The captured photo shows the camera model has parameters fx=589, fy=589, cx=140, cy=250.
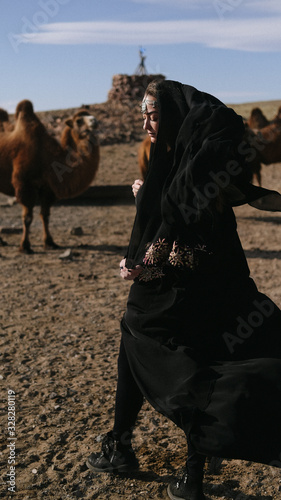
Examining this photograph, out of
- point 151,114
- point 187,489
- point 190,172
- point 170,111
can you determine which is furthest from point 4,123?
point 187,489

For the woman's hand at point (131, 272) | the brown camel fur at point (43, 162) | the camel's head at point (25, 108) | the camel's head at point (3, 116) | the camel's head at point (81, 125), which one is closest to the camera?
the woman's hand at point (131, 272)

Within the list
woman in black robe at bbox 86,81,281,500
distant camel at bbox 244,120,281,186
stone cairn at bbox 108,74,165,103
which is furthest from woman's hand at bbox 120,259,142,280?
stone cairn at bbox 108,74,165,103

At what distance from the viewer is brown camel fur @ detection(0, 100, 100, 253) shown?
9.01 m

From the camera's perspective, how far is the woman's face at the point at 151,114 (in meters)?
2.81

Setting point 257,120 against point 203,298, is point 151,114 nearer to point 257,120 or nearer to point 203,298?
point 203,298

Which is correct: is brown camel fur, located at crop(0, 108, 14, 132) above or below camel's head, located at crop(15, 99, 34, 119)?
below

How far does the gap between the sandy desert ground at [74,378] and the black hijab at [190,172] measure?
133 cm

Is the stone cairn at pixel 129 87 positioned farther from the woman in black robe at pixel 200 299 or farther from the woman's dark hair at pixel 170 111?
the woman in black robe at pixel 200 299

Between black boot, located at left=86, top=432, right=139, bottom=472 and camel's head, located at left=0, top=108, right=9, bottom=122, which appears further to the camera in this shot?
camel's head, located at left=0, top=108, right=9, bottom=122

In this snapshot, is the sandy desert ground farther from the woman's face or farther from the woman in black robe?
the woman's face

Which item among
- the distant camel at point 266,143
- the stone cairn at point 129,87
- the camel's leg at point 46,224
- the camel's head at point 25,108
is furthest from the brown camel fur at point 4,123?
the stone cairn at point 129,87

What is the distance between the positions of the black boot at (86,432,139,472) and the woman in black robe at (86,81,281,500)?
1.19 ft

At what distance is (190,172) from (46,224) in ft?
23.1

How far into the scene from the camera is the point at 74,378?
4.60 meters
